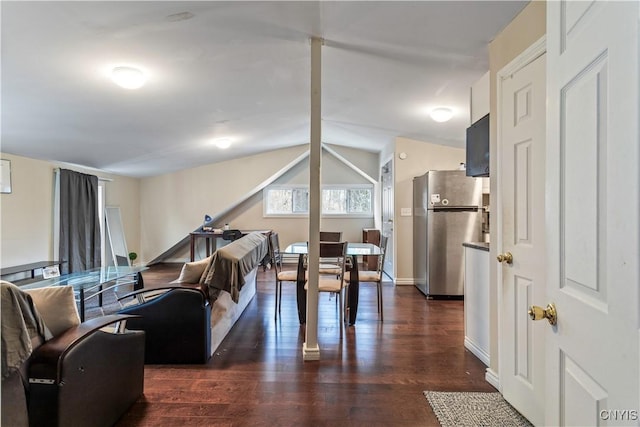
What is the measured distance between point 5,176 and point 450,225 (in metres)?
5.35

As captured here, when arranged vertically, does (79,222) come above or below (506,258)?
above

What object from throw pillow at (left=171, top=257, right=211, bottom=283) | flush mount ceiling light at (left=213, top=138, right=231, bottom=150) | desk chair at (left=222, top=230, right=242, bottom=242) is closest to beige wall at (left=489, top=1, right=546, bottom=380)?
throw pillow at (left=171, top=257, right=211, bottom=283)

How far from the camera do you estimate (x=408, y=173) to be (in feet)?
16.2

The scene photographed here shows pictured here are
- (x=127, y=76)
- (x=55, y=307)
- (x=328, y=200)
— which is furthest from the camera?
(x=328, y=200)

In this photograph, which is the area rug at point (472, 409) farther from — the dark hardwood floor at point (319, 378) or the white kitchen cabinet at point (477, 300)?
the white kitchen cabinet at point (477, 300)

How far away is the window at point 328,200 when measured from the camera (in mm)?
6980

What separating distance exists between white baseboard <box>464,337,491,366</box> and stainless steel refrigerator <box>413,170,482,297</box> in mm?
1506

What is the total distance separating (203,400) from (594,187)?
7.08 feet

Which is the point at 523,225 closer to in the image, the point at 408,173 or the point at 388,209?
the point at 408,173

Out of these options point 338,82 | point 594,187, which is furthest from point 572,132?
point 338,82

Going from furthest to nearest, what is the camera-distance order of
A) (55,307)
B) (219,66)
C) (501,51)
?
(219,66) → (501,51) → (55,307)

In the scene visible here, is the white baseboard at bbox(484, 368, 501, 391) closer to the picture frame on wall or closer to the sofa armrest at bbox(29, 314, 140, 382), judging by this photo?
the sofa armrest at bbox(29, 314, 140, 382)

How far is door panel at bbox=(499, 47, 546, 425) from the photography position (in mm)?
1637

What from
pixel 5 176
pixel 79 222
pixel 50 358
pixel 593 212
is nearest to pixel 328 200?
pixel 79 222
